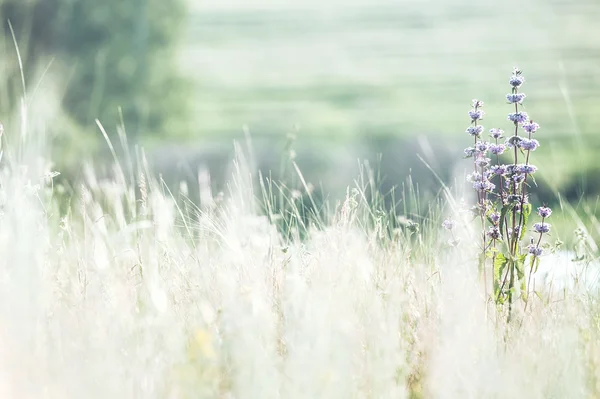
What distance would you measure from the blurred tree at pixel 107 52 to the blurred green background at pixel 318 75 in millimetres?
13

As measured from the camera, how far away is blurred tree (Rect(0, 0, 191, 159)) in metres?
6.21

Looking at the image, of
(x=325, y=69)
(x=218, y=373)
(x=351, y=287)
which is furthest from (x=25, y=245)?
(x=325, y=69)

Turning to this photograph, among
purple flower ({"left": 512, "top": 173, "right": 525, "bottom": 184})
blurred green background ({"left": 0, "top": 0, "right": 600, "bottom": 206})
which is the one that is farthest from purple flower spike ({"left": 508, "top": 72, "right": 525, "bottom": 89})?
blurred green background ({"left": 0, "top": 0, "right": 600, "bottom": 206})

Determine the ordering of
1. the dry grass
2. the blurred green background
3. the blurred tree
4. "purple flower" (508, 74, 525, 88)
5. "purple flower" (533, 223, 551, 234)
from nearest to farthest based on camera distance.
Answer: the dry grass, "purple flower" (508, 74, 525, 88), "purple flower" (533, 223, 551, 234), the blurred tree, the blurred green background

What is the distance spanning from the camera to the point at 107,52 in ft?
21.3

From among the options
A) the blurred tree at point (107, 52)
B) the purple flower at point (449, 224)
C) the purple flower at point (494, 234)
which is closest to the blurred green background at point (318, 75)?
the blurred tree at point (107, 52)

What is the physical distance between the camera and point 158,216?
1937 millimetres

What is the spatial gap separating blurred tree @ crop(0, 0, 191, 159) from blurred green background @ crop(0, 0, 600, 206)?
0.01 metres

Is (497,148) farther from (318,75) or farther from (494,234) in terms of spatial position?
(318,75)

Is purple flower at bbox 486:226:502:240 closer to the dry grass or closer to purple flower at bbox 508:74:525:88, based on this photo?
the dry grass

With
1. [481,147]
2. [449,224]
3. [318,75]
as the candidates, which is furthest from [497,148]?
[318,75]

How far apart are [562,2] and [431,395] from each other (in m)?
17.9

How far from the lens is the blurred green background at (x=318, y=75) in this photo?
635 centimetres

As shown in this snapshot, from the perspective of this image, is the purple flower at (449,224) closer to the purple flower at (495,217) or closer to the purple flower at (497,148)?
the purple flower at (495,217)
